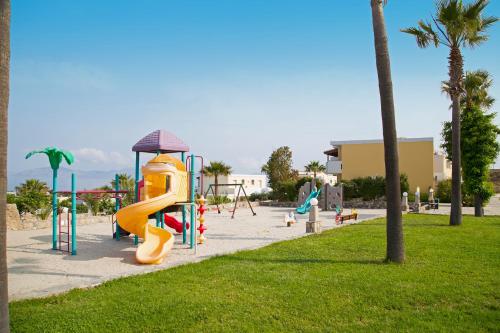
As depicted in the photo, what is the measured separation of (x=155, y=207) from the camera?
369 inches

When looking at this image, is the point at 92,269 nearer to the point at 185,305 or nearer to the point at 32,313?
the point at 32,313

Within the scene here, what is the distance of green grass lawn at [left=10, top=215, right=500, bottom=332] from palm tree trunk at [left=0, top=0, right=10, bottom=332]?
39.6 inches

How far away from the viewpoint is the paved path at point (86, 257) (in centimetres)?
643

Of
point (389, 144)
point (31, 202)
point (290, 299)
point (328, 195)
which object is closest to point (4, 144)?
point (290, 299)

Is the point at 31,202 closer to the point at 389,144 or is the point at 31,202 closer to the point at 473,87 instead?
the point at 389,144

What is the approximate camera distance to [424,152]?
3444 centimetres

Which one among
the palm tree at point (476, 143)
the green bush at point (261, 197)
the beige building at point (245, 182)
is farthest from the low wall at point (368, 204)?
the beige building at point (245, 182)

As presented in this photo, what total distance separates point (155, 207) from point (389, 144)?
5501 mm

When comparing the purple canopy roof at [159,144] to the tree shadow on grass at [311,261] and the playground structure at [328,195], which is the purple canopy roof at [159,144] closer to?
the tree shadow on grass at [311,261]

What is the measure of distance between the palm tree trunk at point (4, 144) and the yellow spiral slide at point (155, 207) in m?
4.68

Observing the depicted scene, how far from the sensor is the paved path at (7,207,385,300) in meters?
6.43

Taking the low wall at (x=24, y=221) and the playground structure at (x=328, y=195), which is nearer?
the low wall at (x=24, y=221)

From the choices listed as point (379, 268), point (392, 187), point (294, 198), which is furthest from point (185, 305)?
point (294, 198)

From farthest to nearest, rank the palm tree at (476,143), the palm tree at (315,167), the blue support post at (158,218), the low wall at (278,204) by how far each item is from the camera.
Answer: the palm tree at (315,167), the low wall at (278,204), the palm tree at (476,143), the blue support post at (158,218)
